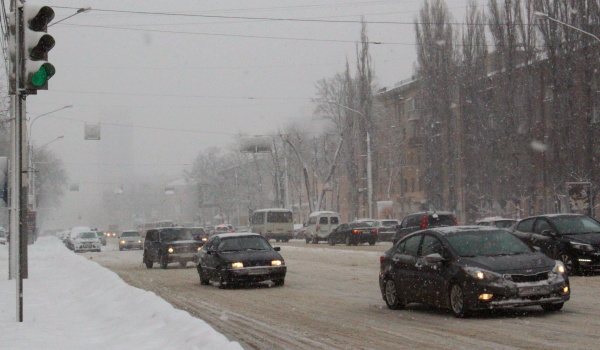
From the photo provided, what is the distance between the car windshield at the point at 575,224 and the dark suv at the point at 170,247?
15042mm

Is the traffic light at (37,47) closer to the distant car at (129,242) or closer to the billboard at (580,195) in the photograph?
the billboard at (580,195)

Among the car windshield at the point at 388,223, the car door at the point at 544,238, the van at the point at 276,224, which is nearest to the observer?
the car door at the point at 544,238

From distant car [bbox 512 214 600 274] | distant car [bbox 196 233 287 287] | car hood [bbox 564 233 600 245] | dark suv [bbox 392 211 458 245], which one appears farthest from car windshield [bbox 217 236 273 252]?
dark suv [bbox 392 211 458 245]

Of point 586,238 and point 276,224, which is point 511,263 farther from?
point 276,224

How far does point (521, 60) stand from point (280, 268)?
35.4 meters

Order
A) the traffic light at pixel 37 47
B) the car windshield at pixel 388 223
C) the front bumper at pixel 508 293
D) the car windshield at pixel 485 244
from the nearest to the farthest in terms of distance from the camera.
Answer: the traffic light at pixel 37 47, the front bumper at pixel 508 293, the car windshield at pixel 485 244, the car windshield at pixel 388 223

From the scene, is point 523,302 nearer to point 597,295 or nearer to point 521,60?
point 597,295

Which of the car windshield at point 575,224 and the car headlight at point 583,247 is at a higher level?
the car windshield at point 575,224

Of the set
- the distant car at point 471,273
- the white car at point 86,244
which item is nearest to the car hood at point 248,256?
the distant car at point 471,273

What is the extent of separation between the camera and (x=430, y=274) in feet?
45.0

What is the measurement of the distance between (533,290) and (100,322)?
21.8ft

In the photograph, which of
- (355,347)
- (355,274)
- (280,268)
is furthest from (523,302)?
(355,274)

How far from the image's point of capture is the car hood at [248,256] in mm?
21062

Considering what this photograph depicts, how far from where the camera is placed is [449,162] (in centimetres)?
6297
